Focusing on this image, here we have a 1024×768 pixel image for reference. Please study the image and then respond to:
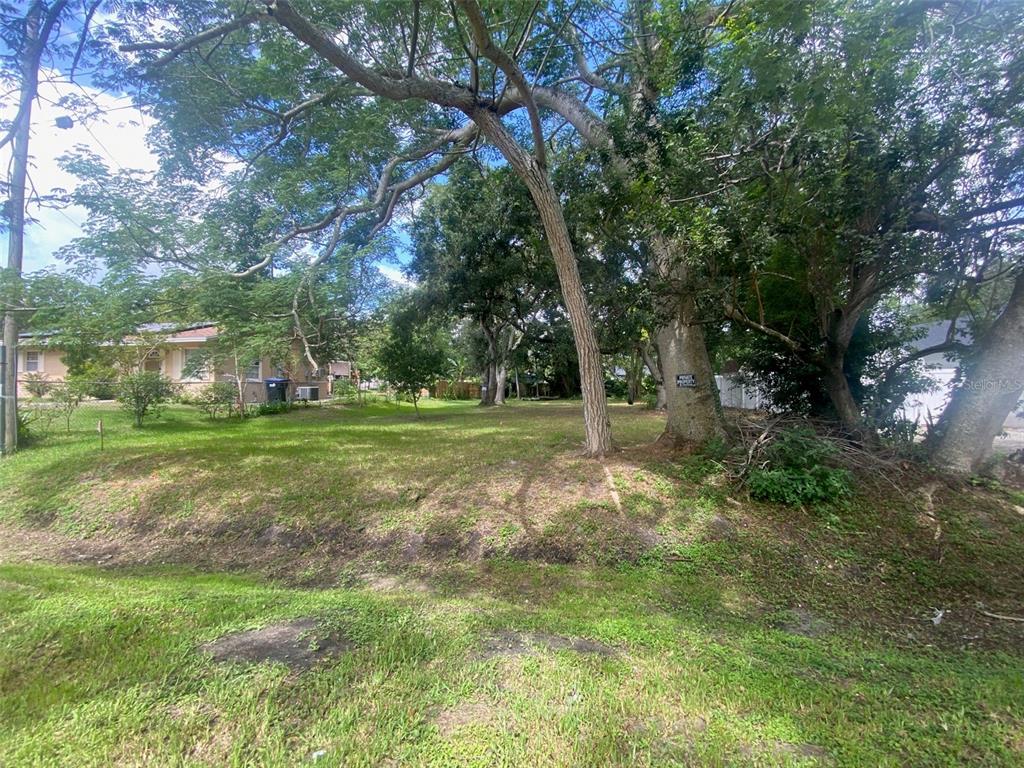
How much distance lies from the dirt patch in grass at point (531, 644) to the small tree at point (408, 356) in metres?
13.6

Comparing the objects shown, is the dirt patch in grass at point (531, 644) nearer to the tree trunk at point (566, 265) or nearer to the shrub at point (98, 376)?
the tree trunk at point (566, 265)

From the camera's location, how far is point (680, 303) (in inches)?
256

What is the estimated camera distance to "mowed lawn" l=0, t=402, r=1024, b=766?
186 centimetres

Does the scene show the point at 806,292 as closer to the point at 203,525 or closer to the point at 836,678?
the point at 836,678

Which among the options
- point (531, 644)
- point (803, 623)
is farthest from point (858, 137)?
point (531, 644)

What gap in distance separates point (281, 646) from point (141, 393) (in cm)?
1282

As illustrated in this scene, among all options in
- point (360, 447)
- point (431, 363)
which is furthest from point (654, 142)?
point (431, 363)

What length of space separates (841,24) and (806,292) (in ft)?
10.8

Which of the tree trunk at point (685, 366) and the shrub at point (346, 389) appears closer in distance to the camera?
the tree trunk at point (685, 366)

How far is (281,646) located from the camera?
2.47 metres

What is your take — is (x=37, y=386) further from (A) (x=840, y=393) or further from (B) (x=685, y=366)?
(A) (x=840, y=393)

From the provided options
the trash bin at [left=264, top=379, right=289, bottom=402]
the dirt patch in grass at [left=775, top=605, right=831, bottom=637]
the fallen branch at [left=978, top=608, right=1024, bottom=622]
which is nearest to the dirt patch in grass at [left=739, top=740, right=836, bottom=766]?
the dirt patch in grass at [left=775, top=605, right=831, bottom=637]

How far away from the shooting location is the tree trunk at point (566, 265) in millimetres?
6461

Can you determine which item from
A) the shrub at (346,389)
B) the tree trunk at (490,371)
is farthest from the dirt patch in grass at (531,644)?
the shrub at (346,389)
